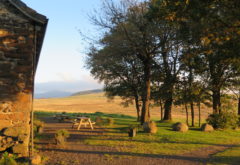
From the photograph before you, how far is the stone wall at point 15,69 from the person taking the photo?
9078mm

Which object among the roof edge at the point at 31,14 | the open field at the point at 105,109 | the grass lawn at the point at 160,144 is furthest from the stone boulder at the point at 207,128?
the roof edge at the point at 31,14

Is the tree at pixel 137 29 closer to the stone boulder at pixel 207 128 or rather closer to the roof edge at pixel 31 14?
the stone boulder at pixel 207 128

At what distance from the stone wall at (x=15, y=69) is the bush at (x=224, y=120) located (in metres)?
16.1

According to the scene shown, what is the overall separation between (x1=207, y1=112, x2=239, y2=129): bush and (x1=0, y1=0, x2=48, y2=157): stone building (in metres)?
16.1

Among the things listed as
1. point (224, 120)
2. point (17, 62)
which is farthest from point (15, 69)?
point (224, 120)

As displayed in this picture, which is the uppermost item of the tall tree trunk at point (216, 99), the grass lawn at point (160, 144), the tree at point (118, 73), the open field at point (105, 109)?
the tree at point (118, 73)

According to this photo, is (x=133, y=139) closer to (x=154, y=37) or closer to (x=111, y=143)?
(x=111, y=143)

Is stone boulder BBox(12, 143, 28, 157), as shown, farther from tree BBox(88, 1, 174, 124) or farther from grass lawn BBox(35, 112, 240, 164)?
tree BBox(88, 1, 174, 124)

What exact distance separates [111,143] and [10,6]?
25.3 ft

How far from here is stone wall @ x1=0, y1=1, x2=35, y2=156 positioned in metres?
9.08

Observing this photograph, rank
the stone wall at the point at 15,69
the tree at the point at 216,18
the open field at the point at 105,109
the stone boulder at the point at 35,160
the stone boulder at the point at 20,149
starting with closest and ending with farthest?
1. the stone boulder at the point at 35,160
2. the stone boulder at the point at 20,149
3. the stone wall at the point at 15,69
4. the tree at the point at 216,18
5. the open field at the point at 105,109

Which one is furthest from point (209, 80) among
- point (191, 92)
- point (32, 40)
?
point (32, 40)

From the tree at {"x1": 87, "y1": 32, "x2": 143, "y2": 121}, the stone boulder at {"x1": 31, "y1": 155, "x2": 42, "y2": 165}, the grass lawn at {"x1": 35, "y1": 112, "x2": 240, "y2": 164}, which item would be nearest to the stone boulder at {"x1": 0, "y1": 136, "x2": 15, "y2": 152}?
the stone boulder at {"x1": 31, "y1": 155, "x2": 42, "y2": 165}

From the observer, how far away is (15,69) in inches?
363
